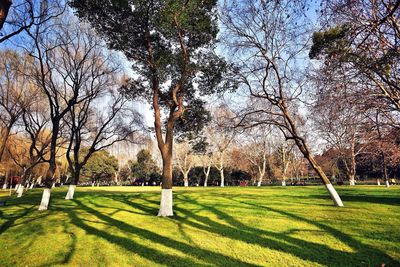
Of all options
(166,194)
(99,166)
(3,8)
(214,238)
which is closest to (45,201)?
(166,194)

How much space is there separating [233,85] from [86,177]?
Result: 6723 cm

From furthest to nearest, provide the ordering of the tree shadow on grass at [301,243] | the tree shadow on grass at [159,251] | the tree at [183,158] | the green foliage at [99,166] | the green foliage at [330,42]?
the green foliage at [99,166] → the tree at [183,158] → the green foliage at [330,42] → the tree shadow on grass at [159,251] → the tree shadow on grass at [301,243]

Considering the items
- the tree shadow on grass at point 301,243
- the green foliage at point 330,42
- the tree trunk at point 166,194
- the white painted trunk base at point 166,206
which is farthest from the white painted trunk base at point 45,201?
the green foliage at point 330,42

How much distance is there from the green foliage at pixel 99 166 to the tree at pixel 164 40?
58703mm

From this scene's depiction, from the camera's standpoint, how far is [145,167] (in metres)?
71.8

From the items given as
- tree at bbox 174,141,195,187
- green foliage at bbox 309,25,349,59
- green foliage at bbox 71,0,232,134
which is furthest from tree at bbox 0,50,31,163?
tree at bbox 174,141,195,187

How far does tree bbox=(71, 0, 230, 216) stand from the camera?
13023mm

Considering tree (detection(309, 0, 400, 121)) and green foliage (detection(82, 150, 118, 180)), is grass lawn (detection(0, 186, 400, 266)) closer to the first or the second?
tree (detection(309, 0, 400, 121))

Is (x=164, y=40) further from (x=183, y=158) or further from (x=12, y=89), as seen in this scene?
(x=183, y=158)

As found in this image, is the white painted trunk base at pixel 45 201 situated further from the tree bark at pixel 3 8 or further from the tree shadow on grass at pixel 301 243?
the tree bark at pixel 3 8

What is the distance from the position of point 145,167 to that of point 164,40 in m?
59.0

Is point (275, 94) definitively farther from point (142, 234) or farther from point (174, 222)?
point (142, 234)

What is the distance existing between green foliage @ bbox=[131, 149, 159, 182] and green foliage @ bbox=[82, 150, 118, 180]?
6015 mm

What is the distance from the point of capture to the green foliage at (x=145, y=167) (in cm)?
7162
